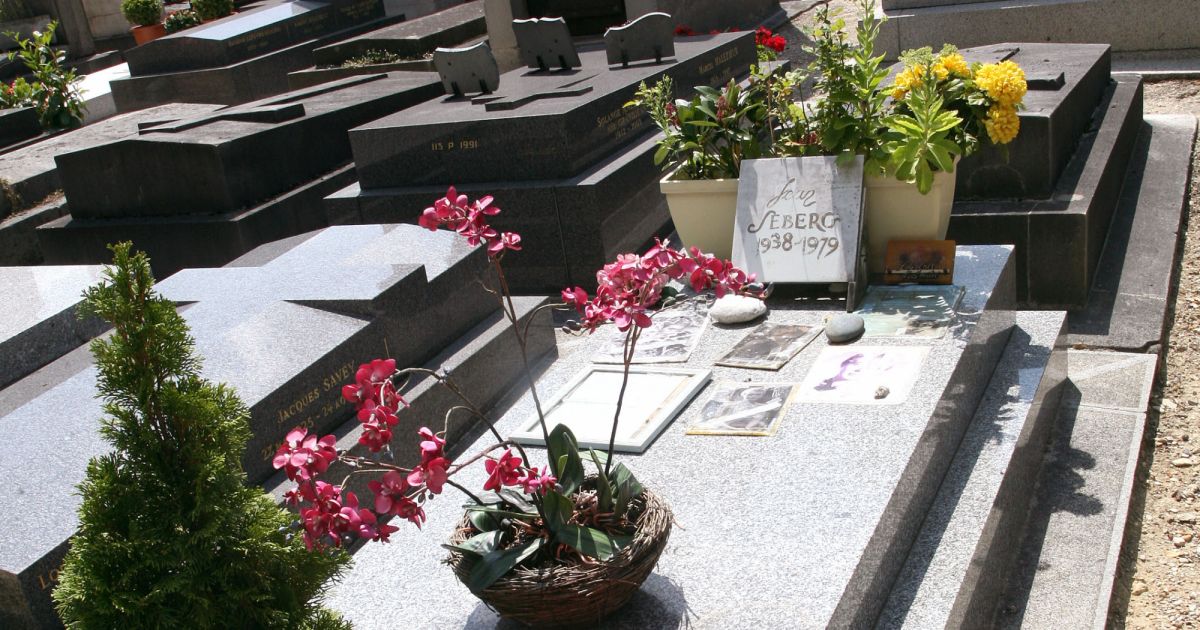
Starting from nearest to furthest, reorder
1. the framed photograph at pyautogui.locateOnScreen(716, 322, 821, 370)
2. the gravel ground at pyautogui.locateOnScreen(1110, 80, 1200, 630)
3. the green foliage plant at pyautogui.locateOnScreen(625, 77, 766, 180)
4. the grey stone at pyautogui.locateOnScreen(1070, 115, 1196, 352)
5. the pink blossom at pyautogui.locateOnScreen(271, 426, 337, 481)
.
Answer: the pink blossom at pyautogui.locateOnScreen(271, 426, 337, 481)
the gravel ground at pyautogui.locateOnScreen(1110, 80, 1200, 630)
the framed photograph at pyautogui.locateOnScreen(716, 322, 821, 370)
the green foliage plant at pyautogui.locateOnScreen(625, 77, 766, 180)
the grey stone at pyautogui.locateOnScreen(1070, 115, 1196, 352)

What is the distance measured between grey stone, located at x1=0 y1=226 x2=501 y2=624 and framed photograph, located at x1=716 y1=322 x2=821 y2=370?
1.29 m

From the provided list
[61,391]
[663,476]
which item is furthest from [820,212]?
[61,391]

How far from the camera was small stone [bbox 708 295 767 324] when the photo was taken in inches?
150

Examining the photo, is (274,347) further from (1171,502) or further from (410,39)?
(410,39)

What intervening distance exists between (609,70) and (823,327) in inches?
186

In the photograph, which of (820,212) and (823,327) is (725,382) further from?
(820,212)

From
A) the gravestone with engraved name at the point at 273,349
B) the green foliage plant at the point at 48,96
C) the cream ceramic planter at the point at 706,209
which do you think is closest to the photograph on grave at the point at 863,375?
the cream ceramic planter at the point at 706,209

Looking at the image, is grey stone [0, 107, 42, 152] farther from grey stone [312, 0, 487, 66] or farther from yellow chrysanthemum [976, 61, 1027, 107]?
yellow chrysanthemum [976, 61, 1027, 107]

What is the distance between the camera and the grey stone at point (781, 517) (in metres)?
2.38

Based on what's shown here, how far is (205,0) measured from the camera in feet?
51.7

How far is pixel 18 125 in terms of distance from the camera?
10750 millimetres

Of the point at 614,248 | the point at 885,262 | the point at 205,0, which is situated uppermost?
the point at 205,0

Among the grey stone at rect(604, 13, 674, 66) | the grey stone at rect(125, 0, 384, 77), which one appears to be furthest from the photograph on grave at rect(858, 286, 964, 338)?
the grey stone at rect(125, 0, 384, 77)

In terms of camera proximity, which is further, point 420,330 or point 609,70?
point 609,70
